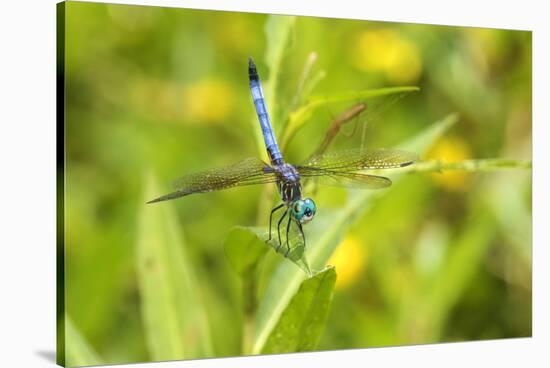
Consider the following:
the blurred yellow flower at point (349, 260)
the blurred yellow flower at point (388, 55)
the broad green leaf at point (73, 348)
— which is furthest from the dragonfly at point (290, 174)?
the blurred yellow flower at point (388, 55)

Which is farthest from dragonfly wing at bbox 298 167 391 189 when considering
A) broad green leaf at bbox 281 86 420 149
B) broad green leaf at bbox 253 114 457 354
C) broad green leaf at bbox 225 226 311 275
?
broad green leaf at bbox 225 226 311 275

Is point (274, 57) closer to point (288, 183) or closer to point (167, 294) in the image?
point (288, 183)

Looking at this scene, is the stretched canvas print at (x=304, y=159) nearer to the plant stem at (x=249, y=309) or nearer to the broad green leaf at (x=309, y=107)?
the broad green leaf at (x=309, y=107)

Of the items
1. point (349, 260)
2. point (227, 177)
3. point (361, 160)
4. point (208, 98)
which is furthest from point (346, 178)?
point (208, 98)

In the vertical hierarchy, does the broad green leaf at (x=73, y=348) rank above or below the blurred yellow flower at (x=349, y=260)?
below

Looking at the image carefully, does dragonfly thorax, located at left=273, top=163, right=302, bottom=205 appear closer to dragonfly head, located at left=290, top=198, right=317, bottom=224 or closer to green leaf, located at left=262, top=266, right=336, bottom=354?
dragonfly head, located at left=290, top=198, right=317, bottom=224
